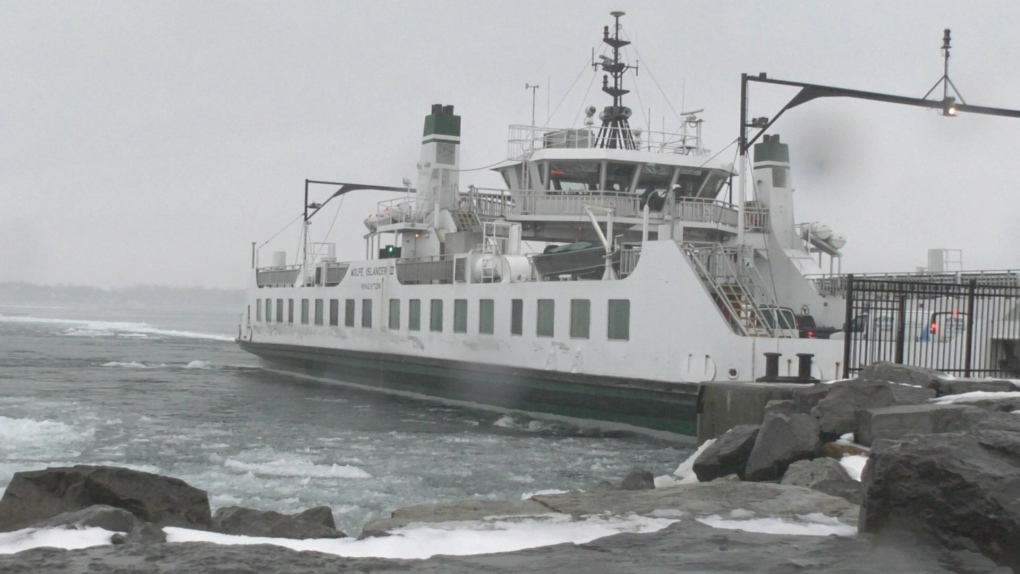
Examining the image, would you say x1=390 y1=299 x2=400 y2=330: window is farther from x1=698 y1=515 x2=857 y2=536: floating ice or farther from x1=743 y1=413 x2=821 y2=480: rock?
x1=698 y1=515 x2=857 y2=536: floating ice

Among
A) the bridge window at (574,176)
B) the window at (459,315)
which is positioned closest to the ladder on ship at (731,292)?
the bridge window at (574,176)

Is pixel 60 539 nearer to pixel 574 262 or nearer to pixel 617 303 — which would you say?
pixel 617 303

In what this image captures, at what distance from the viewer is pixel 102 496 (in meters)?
7.20

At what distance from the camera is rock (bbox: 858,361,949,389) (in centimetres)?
1069

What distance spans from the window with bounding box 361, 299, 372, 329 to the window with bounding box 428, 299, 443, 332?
10.7ft

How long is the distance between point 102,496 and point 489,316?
1521 centimetres

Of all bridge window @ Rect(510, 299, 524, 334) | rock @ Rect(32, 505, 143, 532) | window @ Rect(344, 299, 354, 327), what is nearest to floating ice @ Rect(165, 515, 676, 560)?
→ rock @ Rect(32, 505, 143, 532)

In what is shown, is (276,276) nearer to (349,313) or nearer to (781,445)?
(349,313)

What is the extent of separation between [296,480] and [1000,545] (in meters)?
9.52

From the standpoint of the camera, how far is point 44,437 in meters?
16.8

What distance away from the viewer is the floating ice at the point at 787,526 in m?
6.23

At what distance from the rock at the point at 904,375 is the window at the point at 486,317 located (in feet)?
38.5

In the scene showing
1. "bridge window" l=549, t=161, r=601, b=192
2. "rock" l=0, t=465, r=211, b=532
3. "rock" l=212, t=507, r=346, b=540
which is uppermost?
"bridge window" l=549, t=161, r=601, b=192

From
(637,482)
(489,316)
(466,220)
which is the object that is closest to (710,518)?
(637,482)
